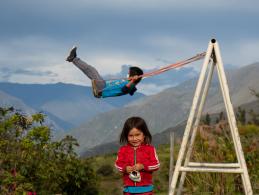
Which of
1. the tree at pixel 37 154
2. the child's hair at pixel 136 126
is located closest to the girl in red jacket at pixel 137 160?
the child's hair at pixel 136 126

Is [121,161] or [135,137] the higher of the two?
[135,137]

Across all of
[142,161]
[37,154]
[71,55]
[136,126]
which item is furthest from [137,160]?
[37,154]

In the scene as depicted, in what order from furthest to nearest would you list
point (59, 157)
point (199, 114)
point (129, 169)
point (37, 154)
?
point (59, 157), point (37, 154), point (199, 114), point (129, 169)

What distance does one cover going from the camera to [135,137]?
5625mm

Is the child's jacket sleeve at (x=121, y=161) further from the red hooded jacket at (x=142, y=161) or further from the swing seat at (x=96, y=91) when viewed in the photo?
the swing seat at (x=96, y=91)

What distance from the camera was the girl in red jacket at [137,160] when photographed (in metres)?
5.56

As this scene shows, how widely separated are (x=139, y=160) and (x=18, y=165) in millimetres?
4723

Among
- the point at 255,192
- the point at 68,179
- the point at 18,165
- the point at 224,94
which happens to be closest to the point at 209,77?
the point at 224,94

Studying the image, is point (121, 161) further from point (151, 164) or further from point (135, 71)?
point (135, 71)

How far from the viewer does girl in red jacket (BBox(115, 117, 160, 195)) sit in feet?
18.2

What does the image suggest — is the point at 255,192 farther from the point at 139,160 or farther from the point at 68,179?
the point at 139,160

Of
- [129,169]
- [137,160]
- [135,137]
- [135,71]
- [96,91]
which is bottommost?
[129,169]

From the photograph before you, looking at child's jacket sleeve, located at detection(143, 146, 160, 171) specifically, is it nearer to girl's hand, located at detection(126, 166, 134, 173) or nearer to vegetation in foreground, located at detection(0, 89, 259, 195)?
girl's hand, located at detection(126, 166, 134, 173)

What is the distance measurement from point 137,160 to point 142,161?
0.21 ft
